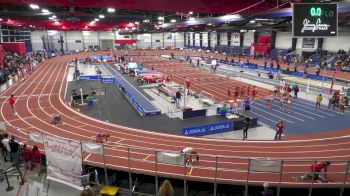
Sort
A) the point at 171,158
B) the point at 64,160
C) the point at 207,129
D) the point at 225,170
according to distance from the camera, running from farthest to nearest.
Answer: the point at 207,129, the point at 225,170, the point at 64,160, the point at 171,158

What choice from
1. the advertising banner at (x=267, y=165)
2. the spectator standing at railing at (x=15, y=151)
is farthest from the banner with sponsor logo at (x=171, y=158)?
the spectator standing at railing at (x=15, y=151)

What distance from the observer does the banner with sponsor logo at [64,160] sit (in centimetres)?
982

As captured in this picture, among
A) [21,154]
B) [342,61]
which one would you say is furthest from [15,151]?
[342,61]

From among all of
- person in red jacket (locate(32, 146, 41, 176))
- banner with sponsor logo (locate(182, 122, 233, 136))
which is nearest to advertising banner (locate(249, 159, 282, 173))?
banner with sponsor logo (locate(182, 122, 233, 136))

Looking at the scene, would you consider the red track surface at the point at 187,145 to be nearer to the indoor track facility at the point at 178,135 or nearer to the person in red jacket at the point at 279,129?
the indoor track facility at the point at 178,135

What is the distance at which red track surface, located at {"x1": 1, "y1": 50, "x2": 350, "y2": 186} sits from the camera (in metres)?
10.4

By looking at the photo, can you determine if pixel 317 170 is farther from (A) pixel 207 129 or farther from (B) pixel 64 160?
(B) pixel 64 160

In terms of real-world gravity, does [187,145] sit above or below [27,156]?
below

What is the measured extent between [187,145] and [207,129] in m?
2.99

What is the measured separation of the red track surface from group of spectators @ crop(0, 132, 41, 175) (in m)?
1.87

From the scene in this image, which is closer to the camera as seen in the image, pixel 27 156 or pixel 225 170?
pixel 225 170

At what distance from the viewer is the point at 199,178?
33.0 ft

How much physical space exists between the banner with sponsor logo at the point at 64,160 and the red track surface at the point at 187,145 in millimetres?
1161

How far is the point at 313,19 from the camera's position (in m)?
9.70
